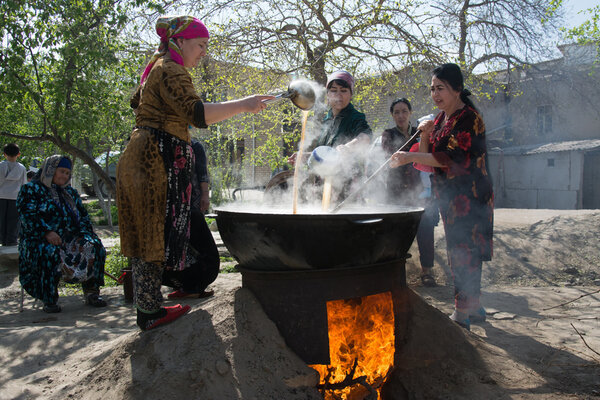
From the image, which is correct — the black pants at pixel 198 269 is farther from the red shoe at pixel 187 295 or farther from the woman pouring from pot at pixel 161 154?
the red shoe at pixel 187 295

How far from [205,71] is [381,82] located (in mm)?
3511

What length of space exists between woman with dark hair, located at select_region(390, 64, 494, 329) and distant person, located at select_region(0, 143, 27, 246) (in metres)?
7.55

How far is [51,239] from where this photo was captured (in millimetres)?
4512

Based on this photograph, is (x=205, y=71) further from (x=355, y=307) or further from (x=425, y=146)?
(x=355, y=307)

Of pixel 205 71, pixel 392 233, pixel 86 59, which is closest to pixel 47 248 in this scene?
pixel 86 59

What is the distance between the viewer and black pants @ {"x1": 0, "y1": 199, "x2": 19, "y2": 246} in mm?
8117

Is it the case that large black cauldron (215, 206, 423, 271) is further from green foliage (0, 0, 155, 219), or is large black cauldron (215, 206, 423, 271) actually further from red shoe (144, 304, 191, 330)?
green foliage (0, 0, 155, 219)

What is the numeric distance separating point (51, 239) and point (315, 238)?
11.0ft

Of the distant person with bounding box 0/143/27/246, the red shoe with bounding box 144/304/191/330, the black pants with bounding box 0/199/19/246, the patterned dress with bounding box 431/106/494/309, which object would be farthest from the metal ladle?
the black pants with bounding box 0/199/19/246

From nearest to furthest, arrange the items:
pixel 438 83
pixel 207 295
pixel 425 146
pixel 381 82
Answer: pixel 438 83
pixel 425 146
pixel 207 295
pixel 381 82

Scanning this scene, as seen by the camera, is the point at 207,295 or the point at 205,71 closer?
the point at 207,295

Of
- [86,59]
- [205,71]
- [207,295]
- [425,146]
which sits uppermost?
[205,71]

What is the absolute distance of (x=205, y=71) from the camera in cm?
930

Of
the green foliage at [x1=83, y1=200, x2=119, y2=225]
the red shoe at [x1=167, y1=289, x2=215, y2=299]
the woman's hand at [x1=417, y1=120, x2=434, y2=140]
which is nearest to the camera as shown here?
the woman's hand at [x1=417, y1=120, x2=434, y2=140]
